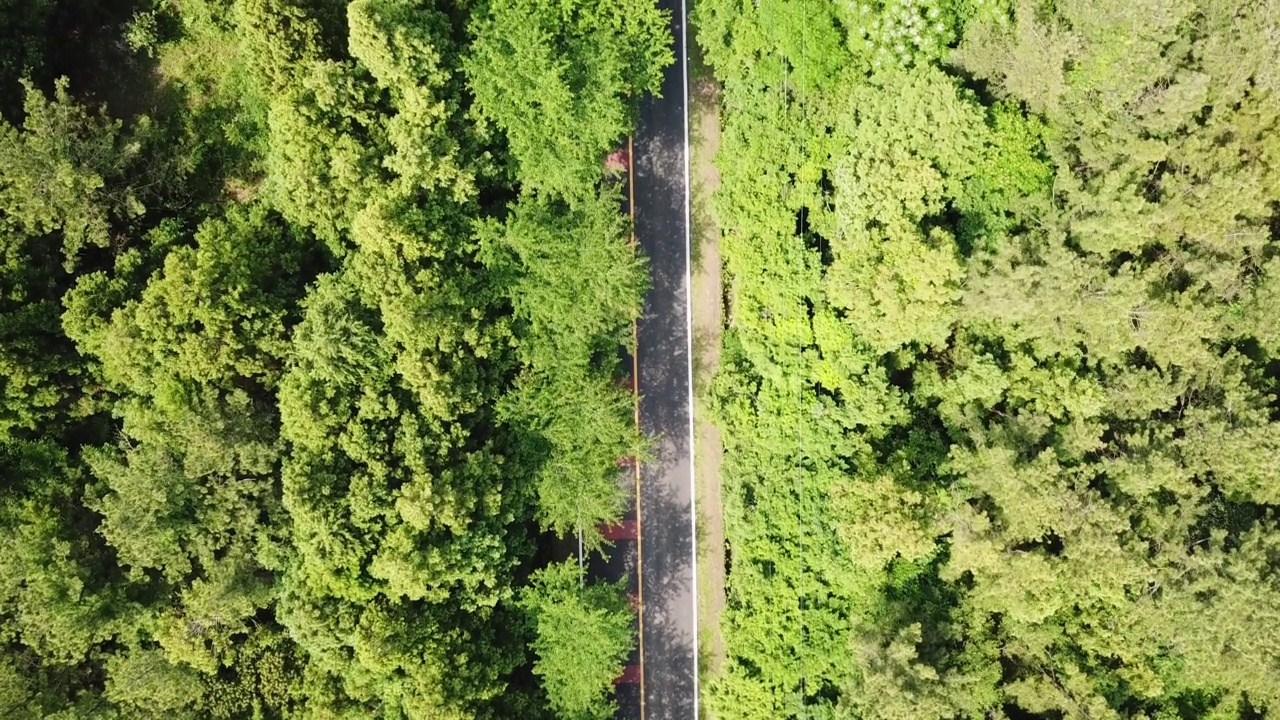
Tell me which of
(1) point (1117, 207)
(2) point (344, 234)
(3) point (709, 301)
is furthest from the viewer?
(3) point (709, 301)

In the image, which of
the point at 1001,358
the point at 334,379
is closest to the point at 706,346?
the point at 1001,358

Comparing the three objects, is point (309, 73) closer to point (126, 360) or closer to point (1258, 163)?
point (126, 360)

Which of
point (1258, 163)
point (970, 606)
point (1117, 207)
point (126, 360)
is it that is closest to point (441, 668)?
point (126, 360)

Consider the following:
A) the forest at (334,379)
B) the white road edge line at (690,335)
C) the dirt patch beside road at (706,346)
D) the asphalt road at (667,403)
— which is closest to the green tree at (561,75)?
the forest at (334,379)

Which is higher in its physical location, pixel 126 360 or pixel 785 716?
pixel 126 360

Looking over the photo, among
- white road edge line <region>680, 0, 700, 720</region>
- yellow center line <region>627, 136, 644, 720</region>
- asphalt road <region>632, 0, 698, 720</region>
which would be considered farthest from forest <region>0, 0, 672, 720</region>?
asphalt road <region>632, 0, 698, 720</region>

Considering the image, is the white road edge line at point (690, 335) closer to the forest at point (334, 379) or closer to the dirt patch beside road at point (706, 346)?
the dirt patch beside road at point (706, 346)

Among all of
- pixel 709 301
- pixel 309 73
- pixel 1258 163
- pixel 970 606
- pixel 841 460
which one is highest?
pixel 309 73
